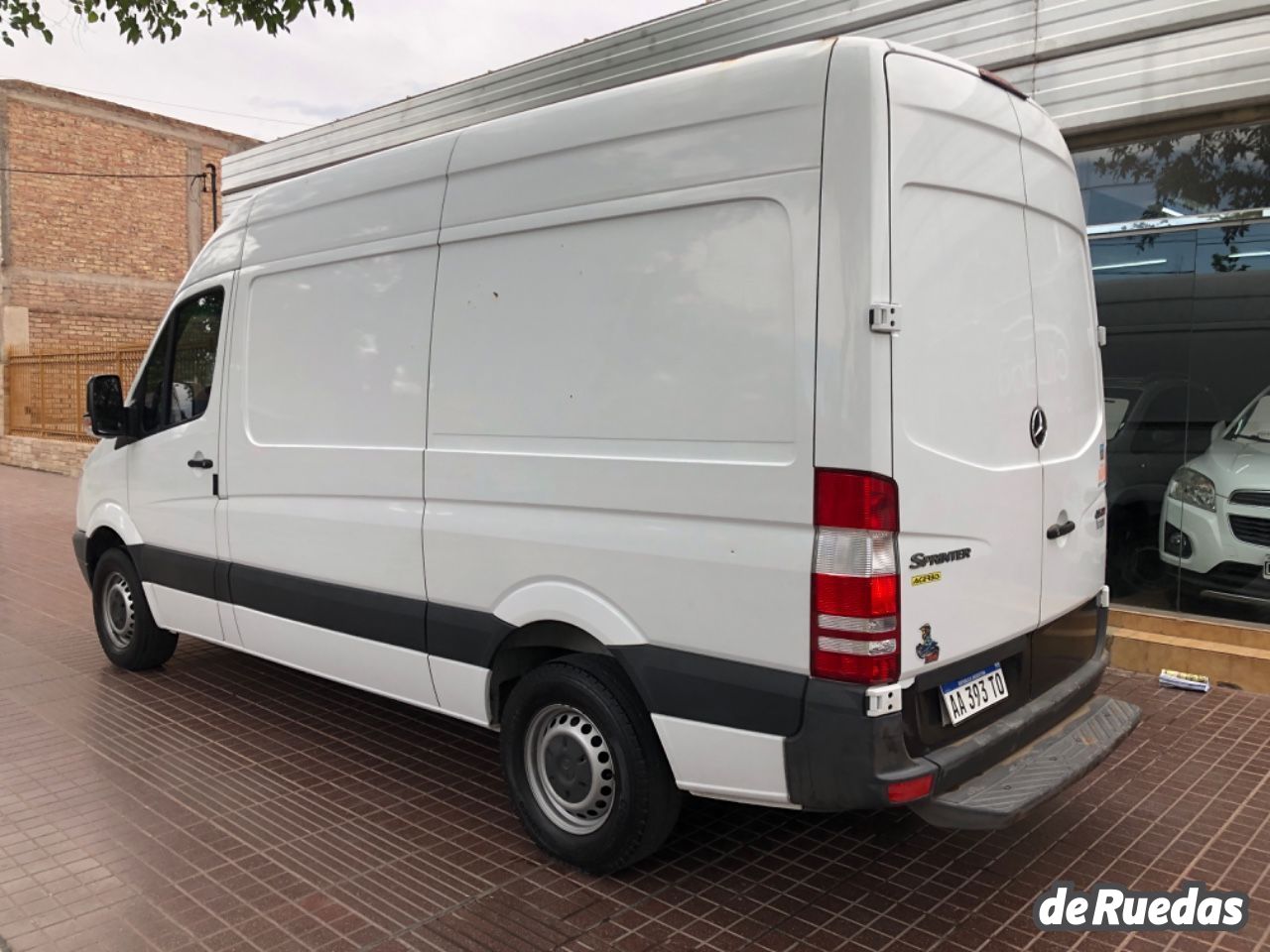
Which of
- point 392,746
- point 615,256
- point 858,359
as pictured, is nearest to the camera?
point 858,359

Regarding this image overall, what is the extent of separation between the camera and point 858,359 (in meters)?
2.73

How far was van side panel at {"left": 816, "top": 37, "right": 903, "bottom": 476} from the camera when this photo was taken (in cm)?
273

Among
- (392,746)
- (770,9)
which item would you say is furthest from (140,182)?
(392,746)

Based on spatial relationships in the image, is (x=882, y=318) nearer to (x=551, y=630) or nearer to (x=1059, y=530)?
(x=1059, y=530)

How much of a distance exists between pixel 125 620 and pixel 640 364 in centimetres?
427

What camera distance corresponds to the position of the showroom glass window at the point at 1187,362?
228 inches

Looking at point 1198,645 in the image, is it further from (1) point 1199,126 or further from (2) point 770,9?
(2) point 770,9

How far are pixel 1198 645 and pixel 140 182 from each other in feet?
88.9

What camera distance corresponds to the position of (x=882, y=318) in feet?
8.96

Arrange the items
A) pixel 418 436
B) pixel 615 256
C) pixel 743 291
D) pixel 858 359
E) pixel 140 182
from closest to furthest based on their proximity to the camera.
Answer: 1. pixel 858 359
2. pixel 743 291
3. pixel 615 256
4. pixel 418 436
5. pixel 140 182

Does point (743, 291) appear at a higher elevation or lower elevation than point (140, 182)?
lower

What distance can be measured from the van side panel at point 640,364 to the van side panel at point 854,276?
54 mm

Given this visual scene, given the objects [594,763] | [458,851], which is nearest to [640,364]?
[594,763]

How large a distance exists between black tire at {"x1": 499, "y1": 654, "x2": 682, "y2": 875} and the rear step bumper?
84cm
